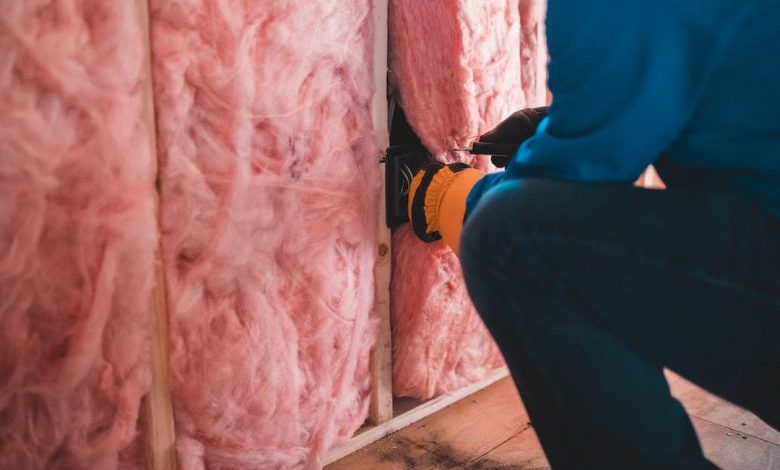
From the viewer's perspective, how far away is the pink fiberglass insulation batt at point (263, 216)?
92cm

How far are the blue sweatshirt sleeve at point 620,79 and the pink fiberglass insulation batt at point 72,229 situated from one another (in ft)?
1.93

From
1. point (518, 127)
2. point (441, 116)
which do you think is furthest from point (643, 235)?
point (441, 116)

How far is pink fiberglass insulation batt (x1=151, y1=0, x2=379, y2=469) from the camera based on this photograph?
924 mm

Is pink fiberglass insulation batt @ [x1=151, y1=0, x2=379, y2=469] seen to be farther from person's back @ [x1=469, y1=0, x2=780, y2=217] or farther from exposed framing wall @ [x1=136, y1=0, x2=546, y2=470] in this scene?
person's back @ [x1=469, y1=0, x2=780, y2=217]

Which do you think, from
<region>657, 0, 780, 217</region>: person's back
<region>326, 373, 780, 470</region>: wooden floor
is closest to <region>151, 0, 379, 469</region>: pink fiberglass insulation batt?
<region>326, 373, 780, 470</region>: wooden floor

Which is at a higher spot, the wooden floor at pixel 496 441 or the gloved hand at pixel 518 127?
the gloved hand at pixel 518 127

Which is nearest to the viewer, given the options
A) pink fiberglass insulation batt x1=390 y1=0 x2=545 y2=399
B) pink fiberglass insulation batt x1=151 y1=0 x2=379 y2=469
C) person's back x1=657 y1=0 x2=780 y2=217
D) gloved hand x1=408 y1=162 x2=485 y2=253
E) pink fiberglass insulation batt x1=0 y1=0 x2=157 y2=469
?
person's back x1=657 y1=0 x2=780 y2=217

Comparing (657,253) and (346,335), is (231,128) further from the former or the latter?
(657,253)

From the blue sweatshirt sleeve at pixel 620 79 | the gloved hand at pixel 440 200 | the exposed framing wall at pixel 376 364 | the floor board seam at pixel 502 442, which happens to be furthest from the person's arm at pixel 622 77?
the floor board seam at pixel 502 442

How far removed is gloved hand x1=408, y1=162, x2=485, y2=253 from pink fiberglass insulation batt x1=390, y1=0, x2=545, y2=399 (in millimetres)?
68

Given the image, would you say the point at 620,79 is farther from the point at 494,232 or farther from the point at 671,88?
the point at 494,232

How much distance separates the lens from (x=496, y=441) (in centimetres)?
127

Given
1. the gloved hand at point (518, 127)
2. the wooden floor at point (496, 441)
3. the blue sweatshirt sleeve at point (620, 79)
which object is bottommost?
the wooden floor at point (496, 441)

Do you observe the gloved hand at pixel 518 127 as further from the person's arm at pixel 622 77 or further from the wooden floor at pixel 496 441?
the wooden floor at pixel 496 441
